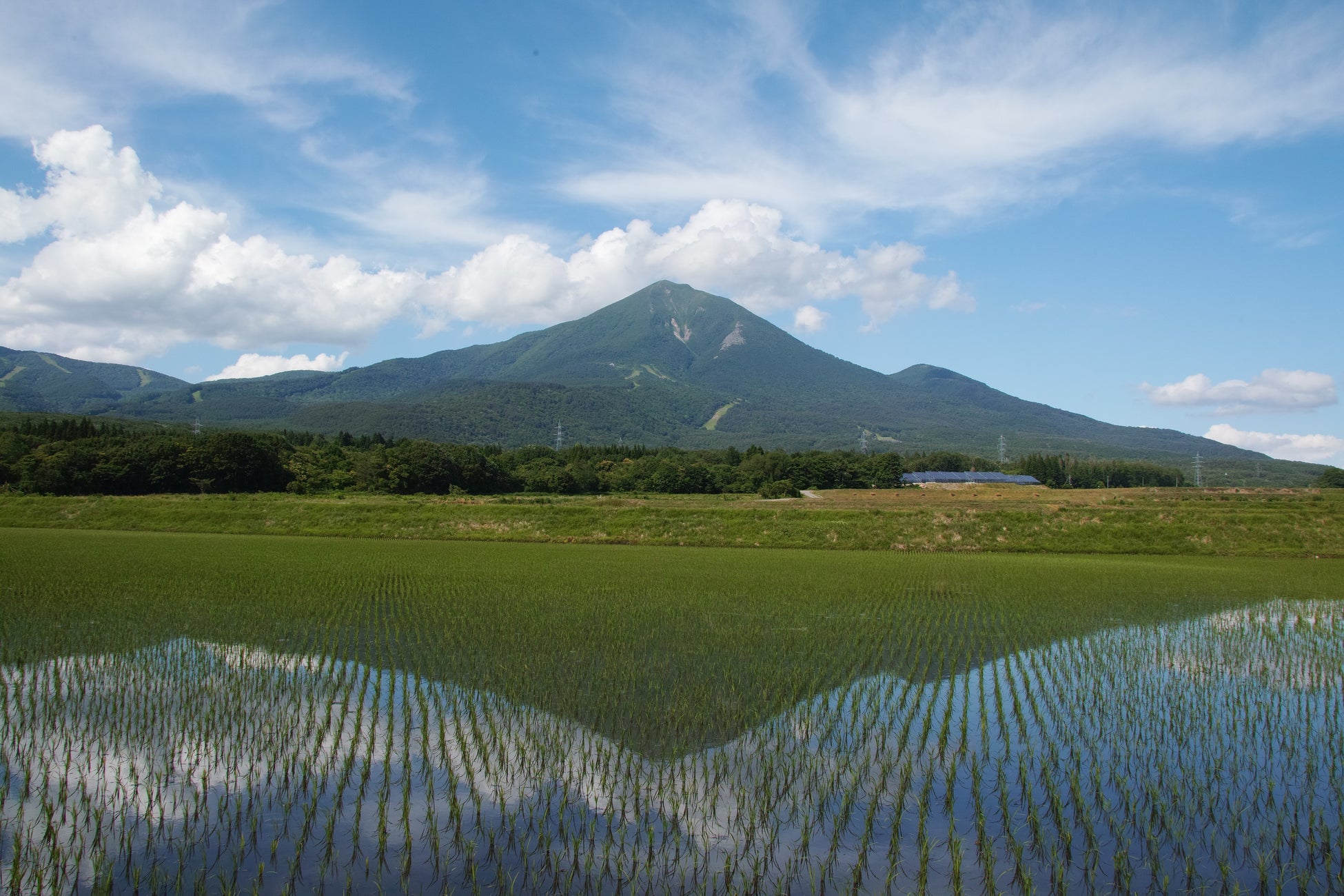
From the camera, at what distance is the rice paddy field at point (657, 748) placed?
4.91 metres

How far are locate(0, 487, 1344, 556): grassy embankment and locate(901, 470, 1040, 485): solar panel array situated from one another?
58.5 m

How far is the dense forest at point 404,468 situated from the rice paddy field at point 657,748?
4631 centimetres

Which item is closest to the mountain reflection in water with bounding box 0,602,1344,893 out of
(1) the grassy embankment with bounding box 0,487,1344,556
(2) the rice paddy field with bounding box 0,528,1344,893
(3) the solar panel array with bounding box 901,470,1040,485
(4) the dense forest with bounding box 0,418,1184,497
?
(2) the rice paddy field with bounding box 0,528,1344,893

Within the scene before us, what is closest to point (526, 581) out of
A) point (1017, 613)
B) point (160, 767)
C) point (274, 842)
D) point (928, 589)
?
point (928, 589)

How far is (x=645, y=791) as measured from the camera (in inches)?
234

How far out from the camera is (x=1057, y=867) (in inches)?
195

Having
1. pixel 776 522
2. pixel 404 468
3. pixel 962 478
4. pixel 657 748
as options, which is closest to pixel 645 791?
pixel 657 748

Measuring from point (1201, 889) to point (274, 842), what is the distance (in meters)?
5.72

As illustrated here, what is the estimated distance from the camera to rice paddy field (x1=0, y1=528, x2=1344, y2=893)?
16.1 ft

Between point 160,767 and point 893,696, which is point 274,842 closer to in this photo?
Result: point 160,767

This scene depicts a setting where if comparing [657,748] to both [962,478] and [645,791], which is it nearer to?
[645,791]

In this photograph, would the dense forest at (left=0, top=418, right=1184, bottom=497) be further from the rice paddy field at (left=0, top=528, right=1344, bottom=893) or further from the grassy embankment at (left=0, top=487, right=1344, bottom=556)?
the rice paddy field at (left=0, top=528, right=1344, bottom=893)

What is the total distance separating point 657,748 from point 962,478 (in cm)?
10519

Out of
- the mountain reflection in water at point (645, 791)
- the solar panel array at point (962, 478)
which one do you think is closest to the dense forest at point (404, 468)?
the solar panel array at point (962, 478)
